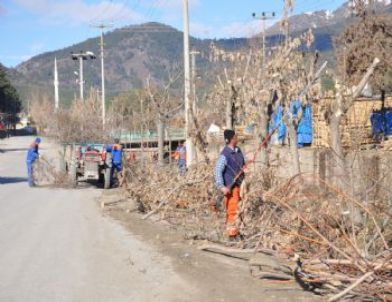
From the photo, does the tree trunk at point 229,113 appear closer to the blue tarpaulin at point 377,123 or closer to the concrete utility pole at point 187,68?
the concrete utility pole at point 187,68

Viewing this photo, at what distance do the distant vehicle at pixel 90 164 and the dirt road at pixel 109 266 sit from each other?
6961 millimetres

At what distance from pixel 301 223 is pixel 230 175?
1.96m

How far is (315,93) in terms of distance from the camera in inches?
634

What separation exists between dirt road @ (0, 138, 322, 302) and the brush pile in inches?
18.3

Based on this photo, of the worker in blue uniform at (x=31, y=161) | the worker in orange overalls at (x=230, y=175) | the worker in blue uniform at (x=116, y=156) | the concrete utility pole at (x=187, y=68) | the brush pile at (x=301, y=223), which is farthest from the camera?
the worker in blue uniform at (x=31, y=161)

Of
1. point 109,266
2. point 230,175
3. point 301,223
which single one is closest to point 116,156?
point 230,175

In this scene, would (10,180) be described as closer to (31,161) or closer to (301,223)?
(31,161)

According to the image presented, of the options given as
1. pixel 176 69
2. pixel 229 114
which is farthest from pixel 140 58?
pixel 229 114

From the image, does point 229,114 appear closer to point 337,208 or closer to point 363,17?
point 363,17

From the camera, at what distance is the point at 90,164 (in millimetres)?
22125

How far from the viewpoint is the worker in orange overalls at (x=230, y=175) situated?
11.0 meters

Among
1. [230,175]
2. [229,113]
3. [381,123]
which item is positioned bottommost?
[230,175]

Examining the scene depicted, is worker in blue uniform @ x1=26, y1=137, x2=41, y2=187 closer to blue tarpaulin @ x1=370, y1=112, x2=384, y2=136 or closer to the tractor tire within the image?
the tractor tire

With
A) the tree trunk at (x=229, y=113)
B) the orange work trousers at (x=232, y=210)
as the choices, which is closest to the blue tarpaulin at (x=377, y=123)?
the tree trunk at (x=229, y=113)
